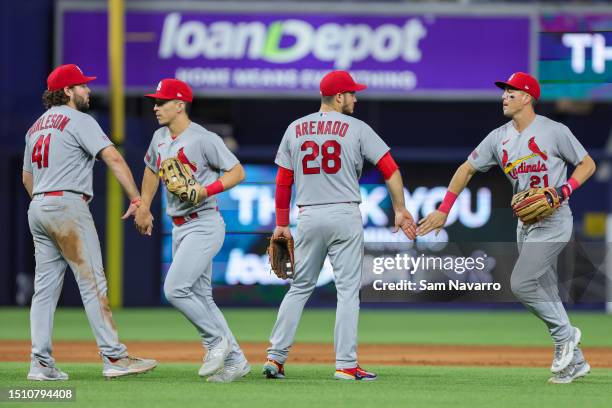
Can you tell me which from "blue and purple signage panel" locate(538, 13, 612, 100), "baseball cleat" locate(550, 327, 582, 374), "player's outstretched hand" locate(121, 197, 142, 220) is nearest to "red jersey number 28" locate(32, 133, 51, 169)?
"player's outstretched hand" locate(121, 197, 142, 220)

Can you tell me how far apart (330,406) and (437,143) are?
13309 mm

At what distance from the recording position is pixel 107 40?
58.5ft

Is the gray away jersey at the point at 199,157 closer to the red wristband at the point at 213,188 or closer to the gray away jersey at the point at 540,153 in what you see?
the red wristband at the point at 213,188

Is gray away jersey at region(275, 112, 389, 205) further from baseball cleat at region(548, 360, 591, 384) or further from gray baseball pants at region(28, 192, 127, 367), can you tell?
baseball cleat at region(548, 360, 591, 384)

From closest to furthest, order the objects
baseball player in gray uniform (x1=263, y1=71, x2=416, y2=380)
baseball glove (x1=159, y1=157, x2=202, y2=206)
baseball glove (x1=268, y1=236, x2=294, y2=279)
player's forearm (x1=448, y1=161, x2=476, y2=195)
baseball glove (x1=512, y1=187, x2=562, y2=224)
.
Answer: baseball glove (x1=159, y1=157, x2=202, y2=206)
baseball glove (x1=512, y1=187, x2=562, y2=224)
baseball player in gray uniform (x1=263, y1=71, x2=416, y2=380)
baseball glove (x1=268, y1=236, x2=294, y2=279)
player's forearm (x1=448, y1=161, x2=476, y2=195)

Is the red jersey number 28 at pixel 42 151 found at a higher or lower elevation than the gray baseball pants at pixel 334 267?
higher

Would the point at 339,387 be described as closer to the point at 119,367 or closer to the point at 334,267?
the point at 334,267

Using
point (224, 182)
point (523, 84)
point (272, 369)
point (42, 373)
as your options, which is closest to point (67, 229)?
point (42, 373)

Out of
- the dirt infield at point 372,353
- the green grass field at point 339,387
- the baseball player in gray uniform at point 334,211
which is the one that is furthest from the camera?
the dirt infield at point 372,353

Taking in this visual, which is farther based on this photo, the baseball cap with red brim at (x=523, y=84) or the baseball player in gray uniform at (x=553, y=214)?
the baseball cap with red brim at (x=523, y=84)

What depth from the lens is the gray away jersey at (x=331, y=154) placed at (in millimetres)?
8125

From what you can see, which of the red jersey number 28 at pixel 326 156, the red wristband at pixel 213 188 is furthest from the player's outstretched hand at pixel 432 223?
the red wristband at pixel 213 188

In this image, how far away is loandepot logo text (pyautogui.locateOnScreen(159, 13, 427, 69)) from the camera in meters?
17.9

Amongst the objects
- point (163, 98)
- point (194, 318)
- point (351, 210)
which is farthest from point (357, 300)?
point (163, 98)
